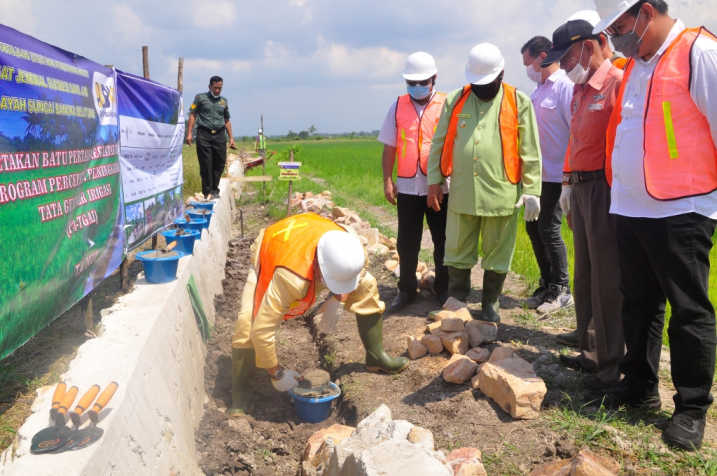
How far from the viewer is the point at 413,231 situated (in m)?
4.62

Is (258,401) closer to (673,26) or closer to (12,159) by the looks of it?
(12,159)

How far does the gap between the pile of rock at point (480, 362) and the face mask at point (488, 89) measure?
1534 millimetres

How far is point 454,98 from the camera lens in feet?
13.0

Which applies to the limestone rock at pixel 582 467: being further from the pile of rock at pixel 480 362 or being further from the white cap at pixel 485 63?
the white cap at pixel 485 63

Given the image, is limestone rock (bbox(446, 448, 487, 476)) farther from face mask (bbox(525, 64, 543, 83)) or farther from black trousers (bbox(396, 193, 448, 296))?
face mask (bbox(525, 64, 543, 83))

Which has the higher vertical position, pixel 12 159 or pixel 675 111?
pixel 675 111

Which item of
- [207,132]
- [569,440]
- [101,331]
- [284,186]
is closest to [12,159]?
[101,331]

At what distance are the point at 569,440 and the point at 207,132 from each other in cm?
704

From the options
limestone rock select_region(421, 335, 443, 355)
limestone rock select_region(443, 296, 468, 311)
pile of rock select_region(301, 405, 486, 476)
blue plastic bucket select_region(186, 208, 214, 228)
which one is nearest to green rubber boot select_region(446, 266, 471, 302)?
A: limestone rock select_region(443, 296, 468, 311)

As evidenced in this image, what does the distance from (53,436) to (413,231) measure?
319 cm

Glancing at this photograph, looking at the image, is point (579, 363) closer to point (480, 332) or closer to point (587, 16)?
point (480, 332)

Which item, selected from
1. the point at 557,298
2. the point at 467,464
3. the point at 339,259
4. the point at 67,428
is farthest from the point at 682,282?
the point at 67,428

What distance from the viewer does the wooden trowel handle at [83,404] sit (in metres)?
2.01

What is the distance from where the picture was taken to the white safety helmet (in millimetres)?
2916
